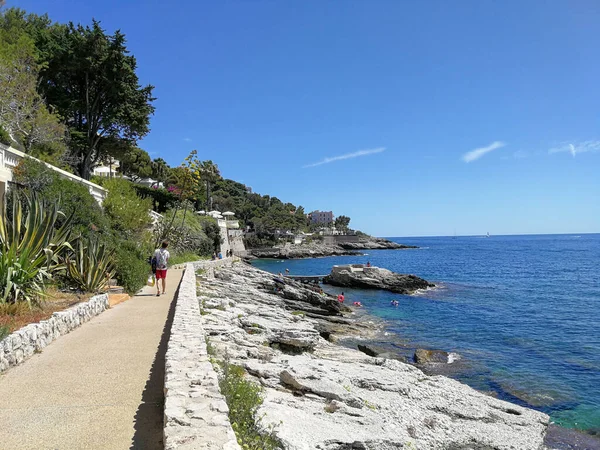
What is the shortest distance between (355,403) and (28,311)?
7.06 m

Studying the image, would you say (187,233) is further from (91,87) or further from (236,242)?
(236,242)

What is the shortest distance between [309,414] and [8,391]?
14.9 feet

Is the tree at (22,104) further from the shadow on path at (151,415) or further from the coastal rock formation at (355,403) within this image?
the shadow on path at (151,415)

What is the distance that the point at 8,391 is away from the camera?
19.3ft

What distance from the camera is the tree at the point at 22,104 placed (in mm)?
19328

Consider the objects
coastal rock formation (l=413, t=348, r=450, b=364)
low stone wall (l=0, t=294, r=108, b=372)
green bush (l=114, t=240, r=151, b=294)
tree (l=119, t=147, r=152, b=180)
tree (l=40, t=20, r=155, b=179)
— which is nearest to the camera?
low stone wall (l=0, t=294, r=108, b=372)

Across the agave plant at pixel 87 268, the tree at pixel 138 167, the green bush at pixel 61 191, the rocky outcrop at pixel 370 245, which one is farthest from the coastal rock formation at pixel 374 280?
the rocky outcrop at pixel 370 245

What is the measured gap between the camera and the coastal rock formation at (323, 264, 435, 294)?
3972 cm

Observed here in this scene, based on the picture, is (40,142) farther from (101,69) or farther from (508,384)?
(508,384)

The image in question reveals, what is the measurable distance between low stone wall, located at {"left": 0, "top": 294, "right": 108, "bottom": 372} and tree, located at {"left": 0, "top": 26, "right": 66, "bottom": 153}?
13.1 metres

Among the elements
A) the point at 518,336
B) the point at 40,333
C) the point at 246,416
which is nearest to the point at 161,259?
the point at 40,333

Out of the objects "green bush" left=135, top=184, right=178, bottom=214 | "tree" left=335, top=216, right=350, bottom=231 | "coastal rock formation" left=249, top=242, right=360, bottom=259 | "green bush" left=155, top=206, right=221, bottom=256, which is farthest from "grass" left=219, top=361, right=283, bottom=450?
"tree" left=335, top=216, right=350, bottom=231

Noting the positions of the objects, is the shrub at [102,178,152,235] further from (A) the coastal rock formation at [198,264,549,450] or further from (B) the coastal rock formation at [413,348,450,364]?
(B) the coastal rock formation at [413,348,450,364]

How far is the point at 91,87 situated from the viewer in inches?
1223
